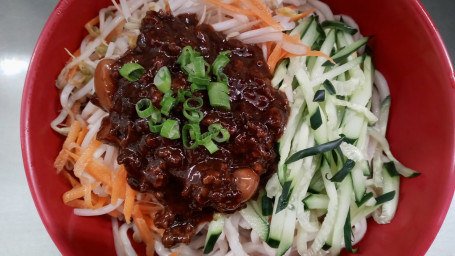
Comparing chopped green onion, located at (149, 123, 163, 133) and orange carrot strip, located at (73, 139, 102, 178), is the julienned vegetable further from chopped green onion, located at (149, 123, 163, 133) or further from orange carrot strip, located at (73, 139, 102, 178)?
orange carrot strip, located at (73, 139, 102, 178)

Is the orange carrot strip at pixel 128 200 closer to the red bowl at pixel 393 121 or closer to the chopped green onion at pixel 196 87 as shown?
the red bowl at pixel 393 121

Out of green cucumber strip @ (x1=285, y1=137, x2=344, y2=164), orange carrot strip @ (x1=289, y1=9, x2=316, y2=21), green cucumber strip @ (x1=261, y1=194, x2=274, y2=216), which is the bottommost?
green cucumber strip @ (x1=261, y1=194, x2=274, y2=216)

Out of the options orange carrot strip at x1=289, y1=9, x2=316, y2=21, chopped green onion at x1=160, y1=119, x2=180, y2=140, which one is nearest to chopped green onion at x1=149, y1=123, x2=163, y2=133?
chopped green onion at x1=160, y1=119, x2=180, y2=140

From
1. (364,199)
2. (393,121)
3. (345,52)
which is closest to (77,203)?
(364,199)

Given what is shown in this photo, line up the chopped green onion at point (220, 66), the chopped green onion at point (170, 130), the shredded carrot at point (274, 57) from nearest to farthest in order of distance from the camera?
the chopped green onion at point (170, 130), the chopped green onion at point (220, 66), the shredded carrot at point (274, 57)

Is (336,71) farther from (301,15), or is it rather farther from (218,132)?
(218,132)

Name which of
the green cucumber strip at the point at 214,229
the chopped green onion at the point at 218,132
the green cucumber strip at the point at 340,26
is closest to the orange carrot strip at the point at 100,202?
the green cucumber strip at the point at 214,229

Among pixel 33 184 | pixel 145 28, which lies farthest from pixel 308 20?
pixel 33 184
